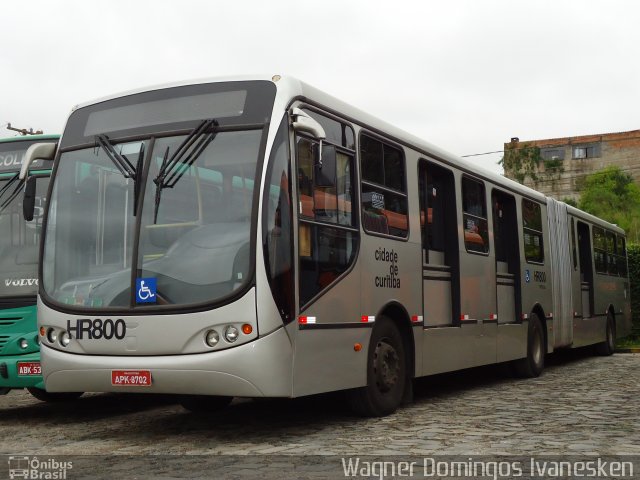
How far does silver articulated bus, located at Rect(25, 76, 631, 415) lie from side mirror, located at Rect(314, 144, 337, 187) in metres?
0.02

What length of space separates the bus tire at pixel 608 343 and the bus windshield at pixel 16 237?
13217mm

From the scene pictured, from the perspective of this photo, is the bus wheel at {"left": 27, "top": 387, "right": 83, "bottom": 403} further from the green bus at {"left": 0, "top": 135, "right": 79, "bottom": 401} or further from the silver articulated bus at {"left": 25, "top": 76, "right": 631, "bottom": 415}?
the silver articulated bus at {"left": 25, "top": 76, "right": 631, "bottom": 415}

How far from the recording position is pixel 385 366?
870 cm

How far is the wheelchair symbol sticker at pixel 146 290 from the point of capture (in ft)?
23.5

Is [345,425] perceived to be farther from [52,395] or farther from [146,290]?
[52,395]

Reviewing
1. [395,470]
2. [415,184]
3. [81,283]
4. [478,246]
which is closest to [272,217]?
[81,283]

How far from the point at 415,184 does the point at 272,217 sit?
120 inches

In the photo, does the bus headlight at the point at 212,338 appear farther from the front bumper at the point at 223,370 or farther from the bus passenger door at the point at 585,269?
the bus passenger door at the point at 585,269

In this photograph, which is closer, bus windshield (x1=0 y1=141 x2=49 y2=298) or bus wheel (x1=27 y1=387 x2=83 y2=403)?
bus windshield (x1=0 y1=141 x2=49 y2=298)

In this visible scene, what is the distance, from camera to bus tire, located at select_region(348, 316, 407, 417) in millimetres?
8375

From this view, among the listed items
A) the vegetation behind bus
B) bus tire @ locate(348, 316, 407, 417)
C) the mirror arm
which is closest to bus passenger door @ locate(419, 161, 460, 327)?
bus tire @ locate(348, 316, 407, 417)

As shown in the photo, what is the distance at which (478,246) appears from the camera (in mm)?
11555

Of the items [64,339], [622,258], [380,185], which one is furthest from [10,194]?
[622,258]

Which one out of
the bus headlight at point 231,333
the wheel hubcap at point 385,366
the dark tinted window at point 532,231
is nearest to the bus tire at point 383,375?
the wheel hubcap at point 385,366
